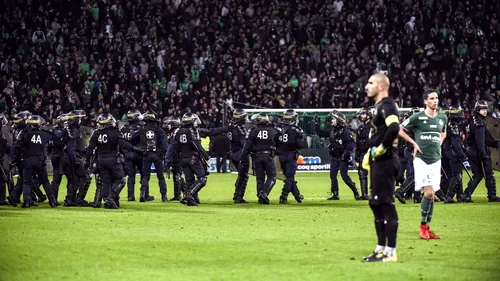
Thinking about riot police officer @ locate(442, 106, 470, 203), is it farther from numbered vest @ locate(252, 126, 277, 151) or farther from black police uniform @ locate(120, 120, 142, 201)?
black police uniform @ locate(120, 120, 142, 201)

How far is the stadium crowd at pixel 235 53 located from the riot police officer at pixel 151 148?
1248 cm

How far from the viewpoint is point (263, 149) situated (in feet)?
72.3

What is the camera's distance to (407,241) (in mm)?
13648

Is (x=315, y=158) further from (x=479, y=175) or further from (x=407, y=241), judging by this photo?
(x=407, y=241)

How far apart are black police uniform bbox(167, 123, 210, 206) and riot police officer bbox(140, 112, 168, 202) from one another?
2060mm

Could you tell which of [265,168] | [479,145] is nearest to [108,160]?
[265,168]

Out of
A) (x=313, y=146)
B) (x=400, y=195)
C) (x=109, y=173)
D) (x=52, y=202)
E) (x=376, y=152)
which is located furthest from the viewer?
(x=313, y=146)

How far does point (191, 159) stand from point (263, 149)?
1894 mm

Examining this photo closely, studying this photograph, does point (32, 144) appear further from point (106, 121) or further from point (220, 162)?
point (220, 162)

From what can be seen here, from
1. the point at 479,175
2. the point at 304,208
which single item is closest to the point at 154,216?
the point at 304,208

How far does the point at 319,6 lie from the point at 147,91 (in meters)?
10.6

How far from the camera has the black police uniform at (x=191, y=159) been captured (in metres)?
21.3

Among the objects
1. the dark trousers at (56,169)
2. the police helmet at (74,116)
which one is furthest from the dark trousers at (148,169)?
the police helmet at (74,116)

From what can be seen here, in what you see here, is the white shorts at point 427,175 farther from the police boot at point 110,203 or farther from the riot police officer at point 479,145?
the police boot at point 110,203
